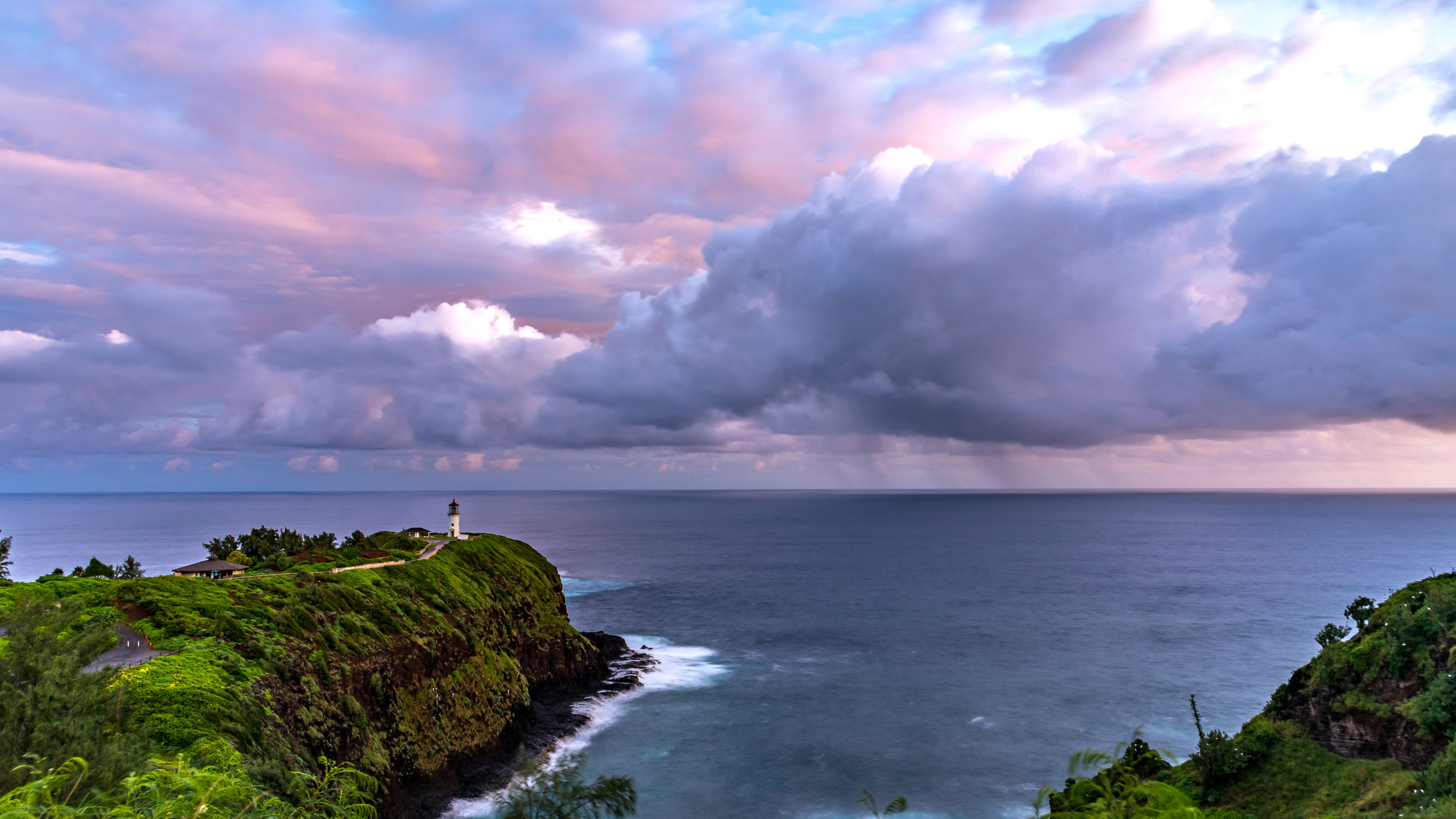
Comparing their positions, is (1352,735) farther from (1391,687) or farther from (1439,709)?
(1439,709)

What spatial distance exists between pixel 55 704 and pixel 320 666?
22.7 metres

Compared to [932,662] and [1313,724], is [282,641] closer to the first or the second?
[1313,724]

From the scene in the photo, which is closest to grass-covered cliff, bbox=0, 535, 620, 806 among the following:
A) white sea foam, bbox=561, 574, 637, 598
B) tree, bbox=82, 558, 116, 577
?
tree, bbox=82, 558, 116, 577

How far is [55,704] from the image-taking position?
16.3 m

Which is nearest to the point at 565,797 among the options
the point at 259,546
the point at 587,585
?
the point at 259,546

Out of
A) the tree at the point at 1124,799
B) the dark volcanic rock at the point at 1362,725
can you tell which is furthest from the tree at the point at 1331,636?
the tree at the point at 1124,799

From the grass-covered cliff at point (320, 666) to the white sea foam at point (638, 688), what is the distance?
130 inches

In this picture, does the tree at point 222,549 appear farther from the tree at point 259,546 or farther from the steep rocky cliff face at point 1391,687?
the steep rocky cliff face at point 1391,687

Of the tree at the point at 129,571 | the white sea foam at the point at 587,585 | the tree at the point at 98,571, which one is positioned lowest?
the white sea foam at the point at 587,585

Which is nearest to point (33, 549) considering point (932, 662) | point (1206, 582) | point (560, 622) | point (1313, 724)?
point (560, 622)

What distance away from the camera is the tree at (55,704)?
14.8 m

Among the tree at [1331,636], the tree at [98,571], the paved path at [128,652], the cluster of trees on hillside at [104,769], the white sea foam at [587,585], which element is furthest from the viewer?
the white sea foam at [587,585]

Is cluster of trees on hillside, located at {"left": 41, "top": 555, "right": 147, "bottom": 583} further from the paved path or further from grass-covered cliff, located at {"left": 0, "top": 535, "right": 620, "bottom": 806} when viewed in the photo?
the paved path

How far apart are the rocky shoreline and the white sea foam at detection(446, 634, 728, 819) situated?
0.55 metres
